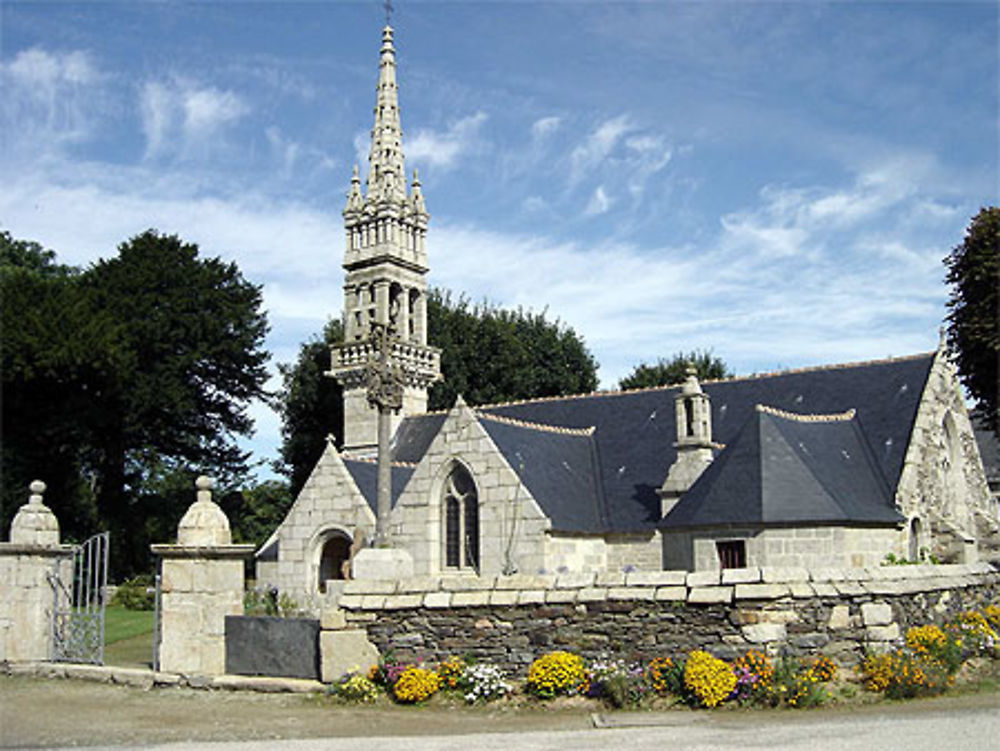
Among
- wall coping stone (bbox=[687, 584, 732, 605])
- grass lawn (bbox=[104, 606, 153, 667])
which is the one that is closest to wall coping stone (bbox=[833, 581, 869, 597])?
wall coping stone (bbox=[687, 584, 732, 605])

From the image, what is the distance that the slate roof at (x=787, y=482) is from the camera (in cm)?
1978

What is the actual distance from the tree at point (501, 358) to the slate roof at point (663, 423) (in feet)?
50.9

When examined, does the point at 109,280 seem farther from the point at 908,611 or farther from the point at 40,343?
the point at 908,611

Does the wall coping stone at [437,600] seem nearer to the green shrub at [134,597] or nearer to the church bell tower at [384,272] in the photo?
the green shrub at [134,597]

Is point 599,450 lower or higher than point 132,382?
lower

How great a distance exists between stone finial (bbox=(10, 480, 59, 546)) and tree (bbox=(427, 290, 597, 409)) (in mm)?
27283

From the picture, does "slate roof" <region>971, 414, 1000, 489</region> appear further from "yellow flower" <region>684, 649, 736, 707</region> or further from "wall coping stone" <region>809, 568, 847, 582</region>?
"yellow flower" <region>684, 649, 736, 707</region>

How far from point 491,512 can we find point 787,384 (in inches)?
342

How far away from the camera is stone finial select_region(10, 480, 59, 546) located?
15867 mm

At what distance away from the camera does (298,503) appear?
88.0ft

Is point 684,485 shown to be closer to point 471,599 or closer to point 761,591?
point 471,599

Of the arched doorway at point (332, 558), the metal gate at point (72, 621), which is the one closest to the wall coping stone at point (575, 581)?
the metal gate at point (72, 621)

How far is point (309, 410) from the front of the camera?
4575 cm

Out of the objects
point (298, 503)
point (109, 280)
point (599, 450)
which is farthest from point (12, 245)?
point (599, 450)
